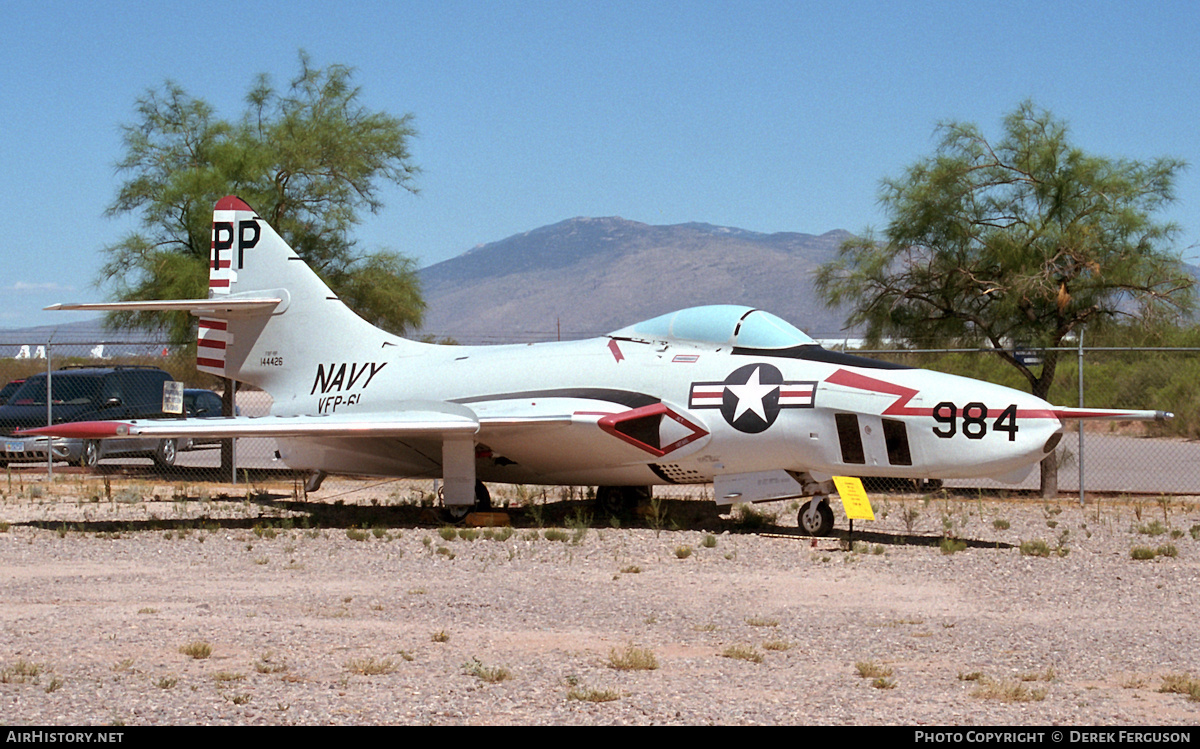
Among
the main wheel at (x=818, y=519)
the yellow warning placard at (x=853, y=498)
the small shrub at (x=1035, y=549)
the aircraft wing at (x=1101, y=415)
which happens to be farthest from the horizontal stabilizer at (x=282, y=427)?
the aircraft wing at (x=1101, y=415)

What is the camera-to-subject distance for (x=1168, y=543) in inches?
512

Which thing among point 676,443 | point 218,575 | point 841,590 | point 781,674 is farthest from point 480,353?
point 781,674

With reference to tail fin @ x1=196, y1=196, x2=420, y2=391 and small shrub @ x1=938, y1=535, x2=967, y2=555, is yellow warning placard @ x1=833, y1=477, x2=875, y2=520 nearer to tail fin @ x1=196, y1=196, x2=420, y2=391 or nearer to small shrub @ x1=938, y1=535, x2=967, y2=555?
small shrub @ x1=938, y1=535, x2=967, y2=555

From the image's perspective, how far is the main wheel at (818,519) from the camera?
44.7ft

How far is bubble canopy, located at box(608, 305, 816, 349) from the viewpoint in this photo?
13.9 metres

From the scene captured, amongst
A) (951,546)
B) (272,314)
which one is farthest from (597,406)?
(272,314)

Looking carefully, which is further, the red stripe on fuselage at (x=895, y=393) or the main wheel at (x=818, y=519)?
the main wheel at (x=818, y=519)

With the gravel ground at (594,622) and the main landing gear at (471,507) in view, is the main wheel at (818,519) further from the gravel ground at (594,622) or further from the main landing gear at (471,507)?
the main landing gear at (471,507)

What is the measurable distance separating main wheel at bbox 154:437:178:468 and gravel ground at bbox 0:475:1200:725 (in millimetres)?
9126

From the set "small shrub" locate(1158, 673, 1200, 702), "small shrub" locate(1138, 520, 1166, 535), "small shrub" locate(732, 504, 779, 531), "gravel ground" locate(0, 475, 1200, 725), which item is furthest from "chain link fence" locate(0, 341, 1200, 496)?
"small shrub" locate(1158, 673, 1200, 702)

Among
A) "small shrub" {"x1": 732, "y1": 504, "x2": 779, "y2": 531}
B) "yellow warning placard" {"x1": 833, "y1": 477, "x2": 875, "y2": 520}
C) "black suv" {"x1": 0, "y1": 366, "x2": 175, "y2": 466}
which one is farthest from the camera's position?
"black suv" {"x1": 0, "y1": 366, "x2": 175, "y2": 466}

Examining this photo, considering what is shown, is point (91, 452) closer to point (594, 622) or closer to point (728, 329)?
point (728, 329)

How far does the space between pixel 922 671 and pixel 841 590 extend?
124 inches
